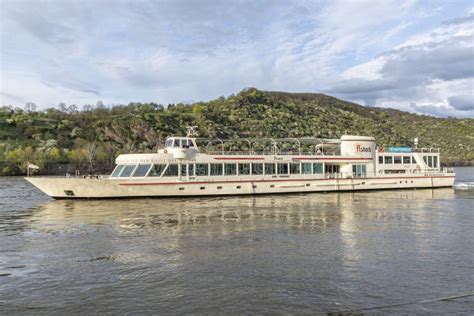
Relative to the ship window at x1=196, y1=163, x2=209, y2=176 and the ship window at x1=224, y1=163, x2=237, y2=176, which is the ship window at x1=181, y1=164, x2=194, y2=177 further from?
the ship window at x1=224, y1=163, x2=237, y2=176

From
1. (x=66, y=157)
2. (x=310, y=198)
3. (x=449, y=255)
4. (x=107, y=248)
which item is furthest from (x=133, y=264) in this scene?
(x=66, y=157)

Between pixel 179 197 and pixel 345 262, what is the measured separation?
82.9 ft

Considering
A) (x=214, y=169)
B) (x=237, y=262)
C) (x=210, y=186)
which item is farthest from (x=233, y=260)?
(x=214, y=169)

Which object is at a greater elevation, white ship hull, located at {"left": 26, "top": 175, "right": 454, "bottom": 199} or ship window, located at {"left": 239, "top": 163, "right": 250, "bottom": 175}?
ship window, located at {"left": 239, "top": 163, "right": 250, "bottom": 175}

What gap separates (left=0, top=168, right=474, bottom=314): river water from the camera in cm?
1189

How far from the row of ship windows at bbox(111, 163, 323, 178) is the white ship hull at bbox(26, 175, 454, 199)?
2.64 ft

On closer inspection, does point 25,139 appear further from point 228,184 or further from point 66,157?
point 228,184

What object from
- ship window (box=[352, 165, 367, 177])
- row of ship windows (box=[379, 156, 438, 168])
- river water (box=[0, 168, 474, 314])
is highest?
row of ship windows (box=[379, 156, 438, 168])

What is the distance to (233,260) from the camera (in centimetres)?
1631

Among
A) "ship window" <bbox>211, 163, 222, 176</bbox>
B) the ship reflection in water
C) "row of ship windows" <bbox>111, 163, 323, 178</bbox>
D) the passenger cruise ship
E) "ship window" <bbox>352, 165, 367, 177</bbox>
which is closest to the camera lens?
the ship reflection in water

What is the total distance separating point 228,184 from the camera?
4141cm

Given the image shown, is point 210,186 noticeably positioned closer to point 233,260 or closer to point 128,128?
point 233,260

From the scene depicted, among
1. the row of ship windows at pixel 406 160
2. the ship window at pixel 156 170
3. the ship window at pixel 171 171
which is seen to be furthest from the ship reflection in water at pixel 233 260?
the row of ship windows at pixel 406 160

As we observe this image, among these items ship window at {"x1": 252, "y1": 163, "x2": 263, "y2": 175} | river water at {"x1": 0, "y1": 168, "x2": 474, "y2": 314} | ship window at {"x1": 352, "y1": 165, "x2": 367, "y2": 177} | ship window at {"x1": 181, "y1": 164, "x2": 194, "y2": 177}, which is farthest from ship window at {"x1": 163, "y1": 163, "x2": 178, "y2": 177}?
ship window at {"x1": 352, "y1": 165, "x2": 367, "y2": 177}
